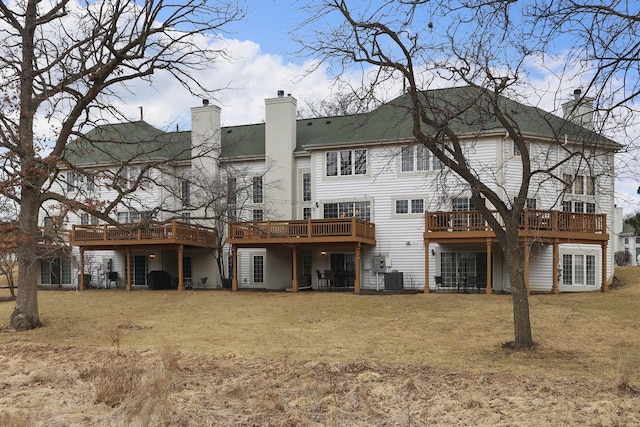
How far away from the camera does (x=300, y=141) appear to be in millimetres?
28922

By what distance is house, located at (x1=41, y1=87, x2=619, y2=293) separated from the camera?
898 inches

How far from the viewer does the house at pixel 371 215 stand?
74.8 ft

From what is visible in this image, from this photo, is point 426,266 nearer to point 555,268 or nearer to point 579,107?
point 555,268

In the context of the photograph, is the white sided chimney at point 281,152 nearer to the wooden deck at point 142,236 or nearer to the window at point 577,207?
the wooden deck at point 142,236

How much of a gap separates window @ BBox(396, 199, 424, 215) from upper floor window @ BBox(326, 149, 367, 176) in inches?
89.2

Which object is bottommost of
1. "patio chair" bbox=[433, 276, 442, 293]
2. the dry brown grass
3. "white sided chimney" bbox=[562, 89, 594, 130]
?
the dry brown grass

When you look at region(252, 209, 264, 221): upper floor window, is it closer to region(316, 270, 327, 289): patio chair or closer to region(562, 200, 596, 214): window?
region(316, 270, 327, 289): patio chair

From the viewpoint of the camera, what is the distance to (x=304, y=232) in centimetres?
2453

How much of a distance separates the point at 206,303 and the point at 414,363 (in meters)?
12.3

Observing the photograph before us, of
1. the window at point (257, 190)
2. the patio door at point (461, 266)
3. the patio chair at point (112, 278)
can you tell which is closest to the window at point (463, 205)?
the patio door at point (461, 266)

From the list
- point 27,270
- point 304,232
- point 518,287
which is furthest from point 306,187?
point 518,287

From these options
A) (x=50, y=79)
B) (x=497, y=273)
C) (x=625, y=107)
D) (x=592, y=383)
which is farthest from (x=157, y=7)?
(x=497, y=273)

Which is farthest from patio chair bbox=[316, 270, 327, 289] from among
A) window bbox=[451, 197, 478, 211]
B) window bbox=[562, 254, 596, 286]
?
window bbox=[562, 254, 596, 286]

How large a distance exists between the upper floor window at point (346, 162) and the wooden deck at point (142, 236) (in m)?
6.57
